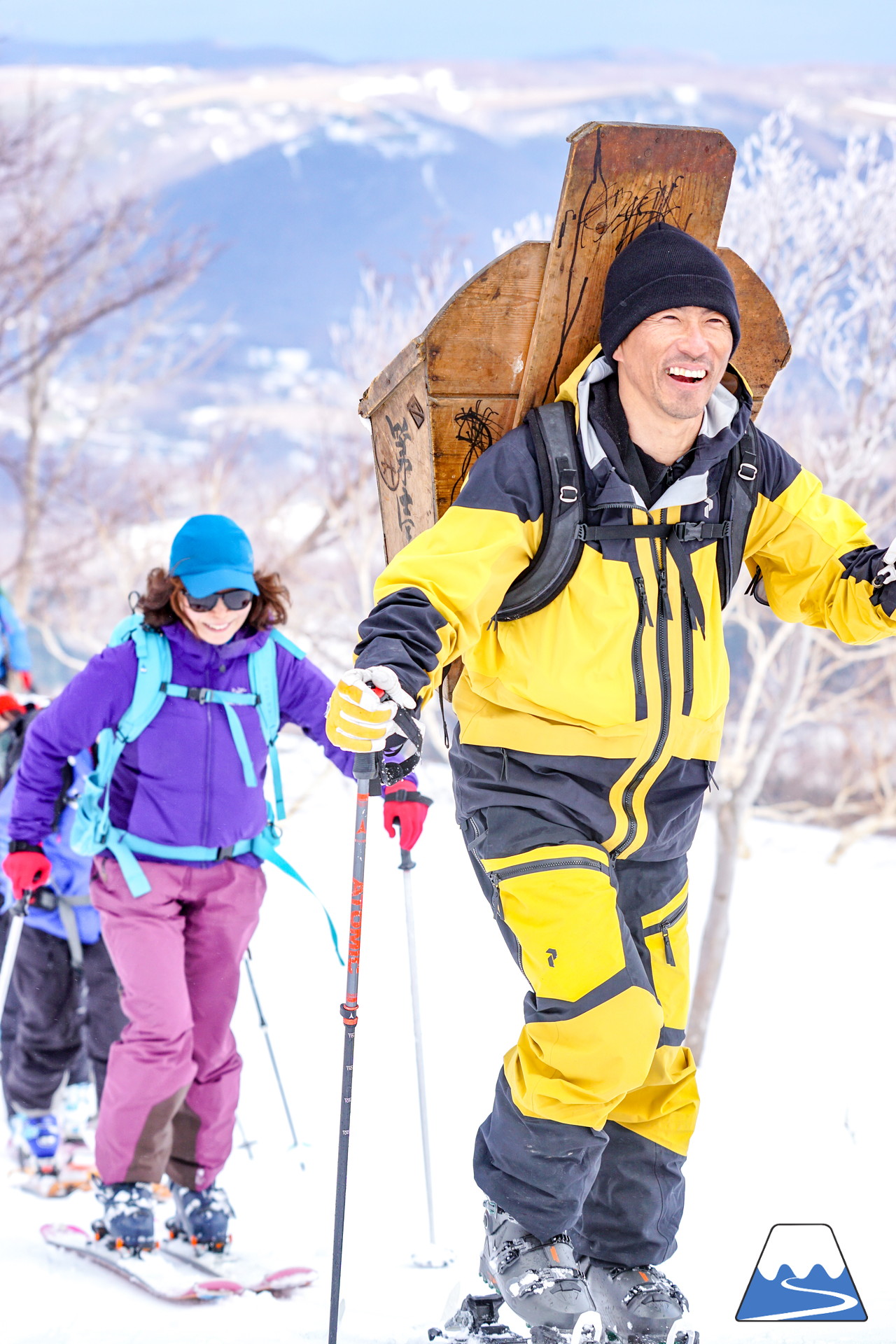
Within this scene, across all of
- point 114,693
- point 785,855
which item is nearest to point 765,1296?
point 114,693

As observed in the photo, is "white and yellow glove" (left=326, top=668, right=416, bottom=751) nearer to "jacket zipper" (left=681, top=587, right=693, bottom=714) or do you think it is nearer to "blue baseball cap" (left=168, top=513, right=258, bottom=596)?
"jacket zipper" (left=681, top=587, right=693, bottom=714)

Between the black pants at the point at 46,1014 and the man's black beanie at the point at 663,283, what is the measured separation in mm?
3264

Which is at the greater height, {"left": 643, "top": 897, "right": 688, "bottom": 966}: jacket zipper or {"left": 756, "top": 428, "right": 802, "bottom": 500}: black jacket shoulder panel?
{"left": 756, "top": 428, "right": 802, "bottom": 500}: black jacket shoulder panel

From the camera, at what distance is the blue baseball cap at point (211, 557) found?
3.54 metres

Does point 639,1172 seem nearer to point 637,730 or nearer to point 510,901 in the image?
point 510,901

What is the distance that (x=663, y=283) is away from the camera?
98.2 inches

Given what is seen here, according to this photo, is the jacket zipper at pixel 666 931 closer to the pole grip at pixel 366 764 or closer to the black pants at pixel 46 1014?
the pole grip at pixel 366 764

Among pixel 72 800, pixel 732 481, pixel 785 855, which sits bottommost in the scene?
pixel 785 855

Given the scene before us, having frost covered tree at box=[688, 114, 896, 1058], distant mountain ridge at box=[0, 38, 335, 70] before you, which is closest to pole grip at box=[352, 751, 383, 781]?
frost covered tree at box=[688, 114, 896, 1058]

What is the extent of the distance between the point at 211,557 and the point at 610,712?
1.64m

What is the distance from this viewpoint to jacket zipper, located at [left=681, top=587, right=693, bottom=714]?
2510mm

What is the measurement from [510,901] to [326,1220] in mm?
2581

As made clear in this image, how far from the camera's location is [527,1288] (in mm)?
2350

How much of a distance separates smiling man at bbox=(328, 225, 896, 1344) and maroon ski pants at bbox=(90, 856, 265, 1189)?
50.0 inches
